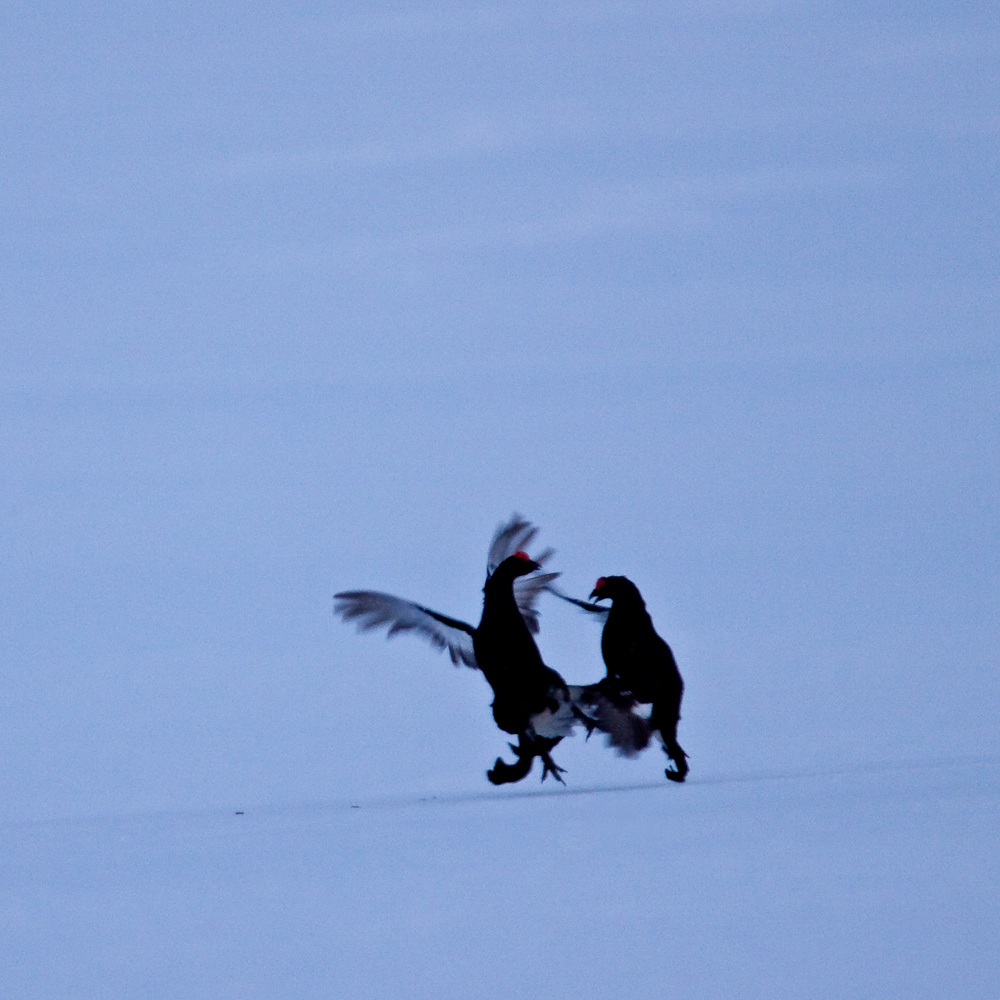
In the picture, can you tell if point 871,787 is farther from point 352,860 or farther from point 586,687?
point 352,860

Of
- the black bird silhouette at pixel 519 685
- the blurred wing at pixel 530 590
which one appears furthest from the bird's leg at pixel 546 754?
the blurred wing at pixel 530 590

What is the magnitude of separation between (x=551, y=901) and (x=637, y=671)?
4.32 metres

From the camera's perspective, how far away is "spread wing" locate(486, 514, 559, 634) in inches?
496

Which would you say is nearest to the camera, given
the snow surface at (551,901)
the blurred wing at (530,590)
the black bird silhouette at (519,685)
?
the snow surface at (551,901)

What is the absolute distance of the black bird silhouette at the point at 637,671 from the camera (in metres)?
11.2

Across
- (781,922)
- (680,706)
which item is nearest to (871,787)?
(680,706)

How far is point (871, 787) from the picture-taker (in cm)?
971

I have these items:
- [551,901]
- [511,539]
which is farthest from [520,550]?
[551,901]

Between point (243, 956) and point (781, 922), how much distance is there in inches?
64.7

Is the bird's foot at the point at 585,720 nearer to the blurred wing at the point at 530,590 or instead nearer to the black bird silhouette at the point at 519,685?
the black bird silhouette at the point at 519,685

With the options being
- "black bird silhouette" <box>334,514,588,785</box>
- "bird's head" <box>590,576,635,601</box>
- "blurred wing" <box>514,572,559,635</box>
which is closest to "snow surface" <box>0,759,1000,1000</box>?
"black bird silhouette" <box>334,514,588,785</box>

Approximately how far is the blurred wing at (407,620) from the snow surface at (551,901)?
224cm

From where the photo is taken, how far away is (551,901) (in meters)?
6.90

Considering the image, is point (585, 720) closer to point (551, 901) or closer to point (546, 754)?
point (546, 754)
